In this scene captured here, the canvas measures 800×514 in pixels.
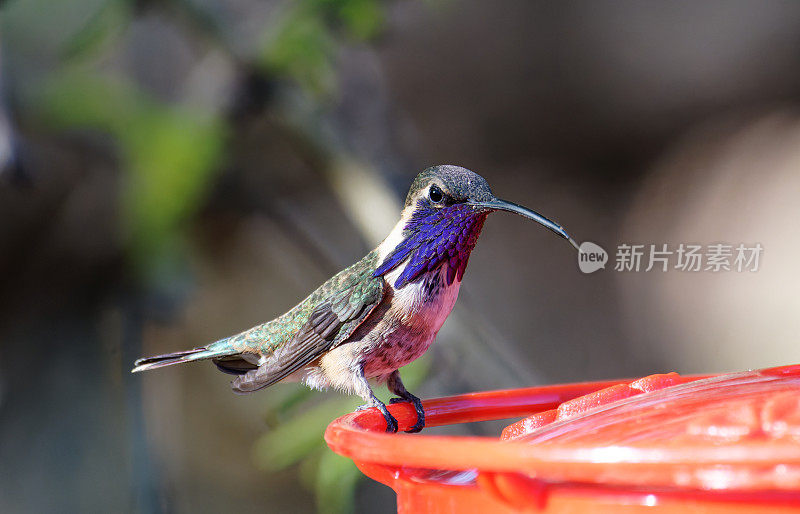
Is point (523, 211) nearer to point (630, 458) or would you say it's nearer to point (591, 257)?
point (630, 458)

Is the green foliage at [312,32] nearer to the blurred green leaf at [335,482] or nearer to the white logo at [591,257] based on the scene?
the blurred green leaf at [335,482]

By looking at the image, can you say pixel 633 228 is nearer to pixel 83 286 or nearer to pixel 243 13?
pixel 243 13

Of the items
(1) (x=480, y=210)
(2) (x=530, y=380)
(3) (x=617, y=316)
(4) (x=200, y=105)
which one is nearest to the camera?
(1) (x=480, y=210)

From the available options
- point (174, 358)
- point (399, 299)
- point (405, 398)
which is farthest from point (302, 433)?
point (399, 299)

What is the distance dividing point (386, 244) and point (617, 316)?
6.66 ft

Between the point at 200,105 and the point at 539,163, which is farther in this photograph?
the point at 539,163

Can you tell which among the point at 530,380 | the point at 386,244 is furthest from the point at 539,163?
the point at 386,244

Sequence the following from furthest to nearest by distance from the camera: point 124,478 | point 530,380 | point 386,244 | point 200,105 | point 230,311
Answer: point 230,311 → point 124,478 → point 530,380 → point 200,105 → point 386,244

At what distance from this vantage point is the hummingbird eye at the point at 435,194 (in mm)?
1313

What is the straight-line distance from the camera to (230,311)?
117 inches

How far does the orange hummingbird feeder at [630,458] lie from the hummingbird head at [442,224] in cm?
44

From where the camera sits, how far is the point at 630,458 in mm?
534

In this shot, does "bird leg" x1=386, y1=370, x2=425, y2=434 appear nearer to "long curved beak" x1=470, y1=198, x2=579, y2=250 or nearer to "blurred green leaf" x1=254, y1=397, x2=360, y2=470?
"long curved beak" x1=470, y1=198, x2=579, y2=250

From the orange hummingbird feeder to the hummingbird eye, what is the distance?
496mm
